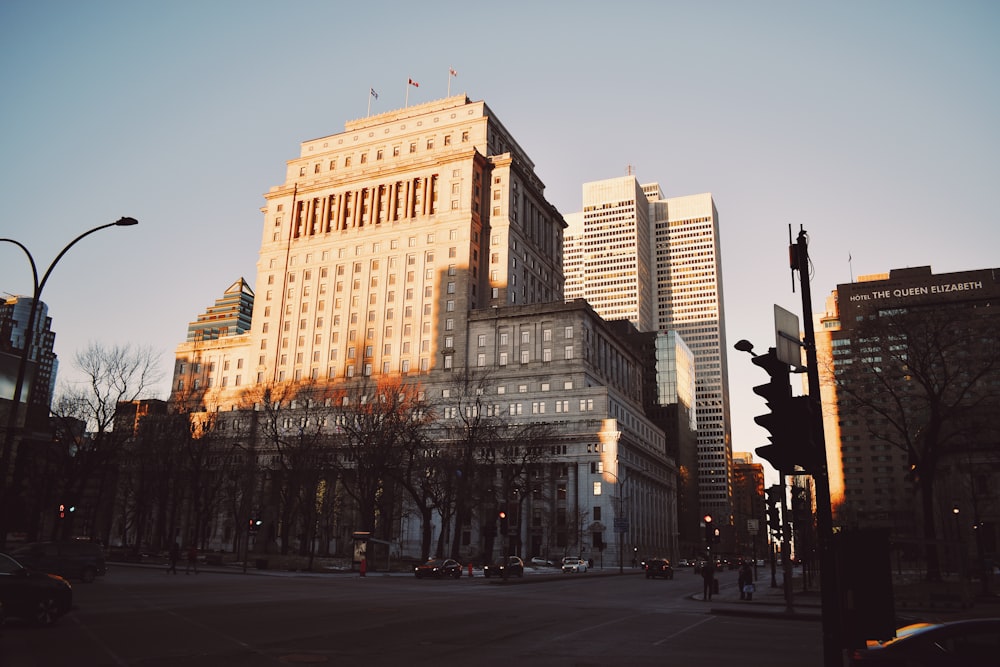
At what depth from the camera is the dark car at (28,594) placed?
16125mm

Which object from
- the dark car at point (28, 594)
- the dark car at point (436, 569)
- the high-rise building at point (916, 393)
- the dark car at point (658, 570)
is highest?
the high-rise building at point (916, 393)

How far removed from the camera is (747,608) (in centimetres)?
2791

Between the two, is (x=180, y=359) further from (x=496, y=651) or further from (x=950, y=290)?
(x=950, y=290)

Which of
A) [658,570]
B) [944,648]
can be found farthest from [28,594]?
[658,570]

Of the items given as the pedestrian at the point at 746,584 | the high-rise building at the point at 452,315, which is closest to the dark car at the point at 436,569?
the pedestrian at the point at 746,584

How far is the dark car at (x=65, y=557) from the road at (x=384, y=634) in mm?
6507

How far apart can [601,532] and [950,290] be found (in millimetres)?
112716

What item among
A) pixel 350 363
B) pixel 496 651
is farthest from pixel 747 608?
pixel 350 363

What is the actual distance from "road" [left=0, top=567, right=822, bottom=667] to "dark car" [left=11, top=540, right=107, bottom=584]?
651 cm

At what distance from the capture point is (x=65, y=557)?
33156 mm

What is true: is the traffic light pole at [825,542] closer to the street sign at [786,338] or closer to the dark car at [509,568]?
the street sign at [786,338]

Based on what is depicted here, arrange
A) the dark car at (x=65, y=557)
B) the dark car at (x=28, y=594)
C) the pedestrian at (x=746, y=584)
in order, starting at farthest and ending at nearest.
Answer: the pedestrian at (x=746, y=584) < the dark car at (x=65, y=557) < the dark car at (x=28, y=594)

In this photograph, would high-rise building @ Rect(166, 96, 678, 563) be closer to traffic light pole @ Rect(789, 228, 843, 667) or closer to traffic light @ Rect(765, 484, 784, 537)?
traffic light @ Rect(765, 484, 784, 537)

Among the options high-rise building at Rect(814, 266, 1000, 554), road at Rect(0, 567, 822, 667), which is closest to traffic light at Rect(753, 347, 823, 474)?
road at Rect(0, 567, 822, 667)
